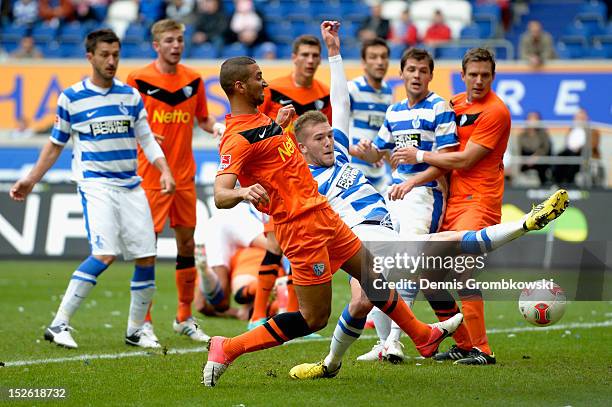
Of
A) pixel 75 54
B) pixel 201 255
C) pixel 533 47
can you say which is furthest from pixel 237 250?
pixel 75 54

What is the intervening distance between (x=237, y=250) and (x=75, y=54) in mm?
13173

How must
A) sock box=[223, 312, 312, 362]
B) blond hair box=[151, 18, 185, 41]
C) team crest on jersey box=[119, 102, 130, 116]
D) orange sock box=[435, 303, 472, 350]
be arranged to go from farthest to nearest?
blond hair box=[151, 18, 185, 41] → team crest on jersey box=[119, 102, 130, 116] → orange sock box=[435, 303, 472, 350] → sock box=[223, 312, 312, 362]

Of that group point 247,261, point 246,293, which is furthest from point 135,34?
point 246,293

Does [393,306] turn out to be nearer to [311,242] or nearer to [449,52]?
[311,242]

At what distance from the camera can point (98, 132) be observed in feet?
31.1

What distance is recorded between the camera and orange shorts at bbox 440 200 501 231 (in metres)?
8.42

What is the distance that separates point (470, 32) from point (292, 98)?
12.8 meters

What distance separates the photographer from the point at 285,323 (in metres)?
7.25

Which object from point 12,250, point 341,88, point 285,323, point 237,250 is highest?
point 341,88

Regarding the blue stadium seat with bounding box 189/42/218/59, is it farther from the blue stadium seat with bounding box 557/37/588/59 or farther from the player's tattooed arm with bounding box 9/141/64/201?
the player's tattooed arm with bounding box 9/141/64/201

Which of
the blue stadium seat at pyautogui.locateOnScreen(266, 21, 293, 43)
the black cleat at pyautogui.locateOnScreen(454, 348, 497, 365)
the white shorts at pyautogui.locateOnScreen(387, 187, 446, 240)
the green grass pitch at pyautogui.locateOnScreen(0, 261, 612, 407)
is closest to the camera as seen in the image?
the green grass pitch at pyautogui.locateOnScreen(0, 261, 612, 407)

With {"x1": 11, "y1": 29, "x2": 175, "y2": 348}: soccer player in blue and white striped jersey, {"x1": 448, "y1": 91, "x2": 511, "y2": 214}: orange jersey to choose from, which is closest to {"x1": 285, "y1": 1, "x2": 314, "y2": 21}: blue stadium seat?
{"x1": 11, "y1": 29, "x2": 175, "y2": 348}: soccer player in blue and white striped jersey

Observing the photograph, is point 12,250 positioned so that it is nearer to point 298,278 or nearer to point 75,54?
point 75,54

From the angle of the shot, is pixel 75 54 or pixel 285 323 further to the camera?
pixel 75 54
